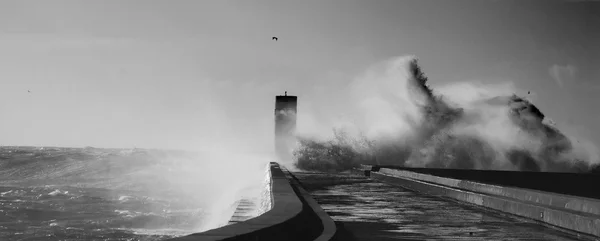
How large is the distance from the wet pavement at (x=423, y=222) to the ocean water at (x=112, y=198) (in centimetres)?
581

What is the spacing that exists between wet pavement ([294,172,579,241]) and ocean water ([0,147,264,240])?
19.1ft

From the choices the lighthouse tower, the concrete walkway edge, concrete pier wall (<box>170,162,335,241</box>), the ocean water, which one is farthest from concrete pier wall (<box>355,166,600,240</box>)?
the lighthouse tower

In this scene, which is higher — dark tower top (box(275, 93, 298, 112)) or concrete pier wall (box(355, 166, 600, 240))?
dark tower top (box(275, 93, 298, 112))

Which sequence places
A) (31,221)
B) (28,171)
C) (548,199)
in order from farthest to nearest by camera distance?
(28,171) → (31,221) → (548,199)

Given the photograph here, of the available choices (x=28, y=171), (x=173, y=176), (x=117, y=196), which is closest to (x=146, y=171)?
(x=173, y=176)

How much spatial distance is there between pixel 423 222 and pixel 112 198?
7617 cm

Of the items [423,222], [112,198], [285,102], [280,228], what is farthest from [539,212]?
[285,102]

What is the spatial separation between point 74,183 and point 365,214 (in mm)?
104929

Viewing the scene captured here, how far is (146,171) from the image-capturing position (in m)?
128

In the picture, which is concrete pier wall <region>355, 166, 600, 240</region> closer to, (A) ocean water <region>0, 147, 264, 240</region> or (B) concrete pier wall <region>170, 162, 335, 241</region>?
(B) concrete pier wall <region>170, 162, 335, 241</region>

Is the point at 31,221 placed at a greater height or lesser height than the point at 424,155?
lesser

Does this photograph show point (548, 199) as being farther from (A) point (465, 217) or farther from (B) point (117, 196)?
(B) point (117, 196)

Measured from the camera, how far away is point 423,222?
11508 millimetres

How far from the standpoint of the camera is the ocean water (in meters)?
50.2
